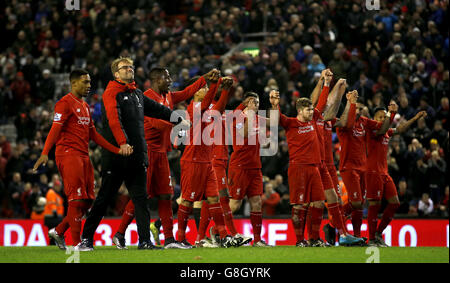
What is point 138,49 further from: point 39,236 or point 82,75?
point 82,75

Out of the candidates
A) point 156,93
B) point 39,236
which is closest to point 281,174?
point 39,236

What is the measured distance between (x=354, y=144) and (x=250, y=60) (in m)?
8.88

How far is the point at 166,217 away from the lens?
10.3m

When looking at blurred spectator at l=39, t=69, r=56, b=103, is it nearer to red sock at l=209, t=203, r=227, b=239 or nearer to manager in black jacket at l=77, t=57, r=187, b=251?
red sock at l=209, t=203, r=227, b=239

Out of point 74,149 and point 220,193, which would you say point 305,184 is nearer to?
point 220,193

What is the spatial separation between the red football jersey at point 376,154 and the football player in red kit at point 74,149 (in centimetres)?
482

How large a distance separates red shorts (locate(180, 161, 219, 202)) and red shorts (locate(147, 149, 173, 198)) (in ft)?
1.39

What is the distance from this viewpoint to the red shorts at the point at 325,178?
11.3 m

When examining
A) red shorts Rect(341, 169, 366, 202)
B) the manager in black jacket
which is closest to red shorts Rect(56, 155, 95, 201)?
the manager in black jacket

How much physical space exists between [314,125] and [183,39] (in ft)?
38.9

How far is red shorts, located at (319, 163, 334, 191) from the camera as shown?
11.3 meters

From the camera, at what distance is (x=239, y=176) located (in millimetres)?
11906

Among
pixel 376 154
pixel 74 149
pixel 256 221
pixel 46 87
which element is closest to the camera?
pixel 74 149

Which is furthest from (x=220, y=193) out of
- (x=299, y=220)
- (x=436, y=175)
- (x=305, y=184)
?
(x=436, y=175)
